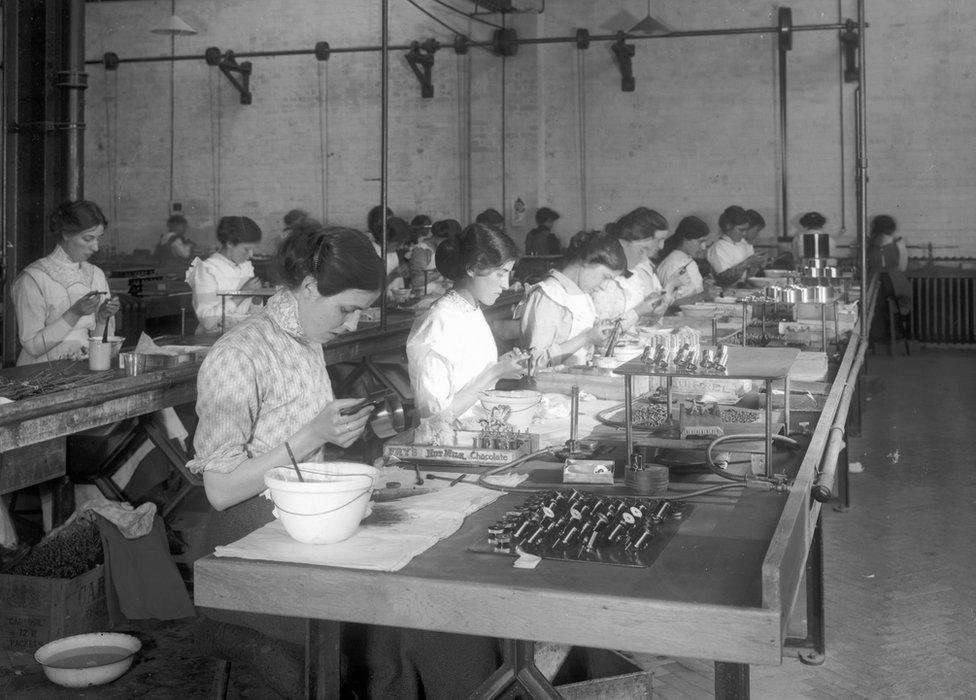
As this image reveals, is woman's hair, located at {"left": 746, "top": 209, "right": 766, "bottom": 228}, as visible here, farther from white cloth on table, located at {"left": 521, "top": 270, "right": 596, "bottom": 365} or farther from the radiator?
white cloth on table, located at {"left": 521, "top": 270, "right": 596, "bottom": 365}

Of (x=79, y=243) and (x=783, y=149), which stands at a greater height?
(x=783, y=149)

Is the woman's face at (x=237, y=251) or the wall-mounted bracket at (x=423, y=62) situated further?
the wall-mounted bracket at (x=423, y=62)

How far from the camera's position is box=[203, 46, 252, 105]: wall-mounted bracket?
45.2ft

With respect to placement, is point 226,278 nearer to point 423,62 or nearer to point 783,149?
point 423,62

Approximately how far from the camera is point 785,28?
1238 cm

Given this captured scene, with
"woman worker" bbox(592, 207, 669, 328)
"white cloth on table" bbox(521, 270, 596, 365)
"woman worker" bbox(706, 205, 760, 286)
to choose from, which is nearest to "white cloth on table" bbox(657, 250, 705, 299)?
"woman worker" bbox(592, 207, 669, 328)

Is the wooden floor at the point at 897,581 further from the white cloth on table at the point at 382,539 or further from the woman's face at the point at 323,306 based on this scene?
the woman's face at the point at 323,306

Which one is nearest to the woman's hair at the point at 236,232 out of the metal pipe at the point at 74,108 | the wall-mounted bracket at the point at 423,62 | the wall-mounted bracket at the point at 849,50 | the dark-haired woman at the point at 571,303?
the metal pipe at the point at 74,108

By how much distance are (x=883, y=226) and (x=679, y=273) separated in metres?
4.65

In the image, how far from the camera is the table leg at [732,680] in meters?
1.96

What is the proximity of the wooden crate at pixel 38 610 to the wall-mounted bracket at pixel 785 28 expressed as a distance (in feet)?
35.2

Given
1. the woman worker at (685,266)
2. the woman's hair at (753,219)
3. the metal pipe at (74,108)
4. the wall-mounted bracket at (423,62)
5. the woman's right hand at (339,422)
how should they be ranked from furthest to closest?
the wall-mounted bracket at (423,62), the woman's hair at (753,219), the woman worker at (685,266), the metal pipe at (74,108), the woman's right hand at (339,422)

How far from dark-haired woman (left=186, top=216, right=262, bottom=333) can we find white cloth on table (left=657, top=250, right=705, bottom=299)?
3372mm

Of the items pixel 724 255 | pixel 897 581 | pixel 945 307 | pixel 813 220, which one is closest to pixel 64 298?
pixel 897 581
